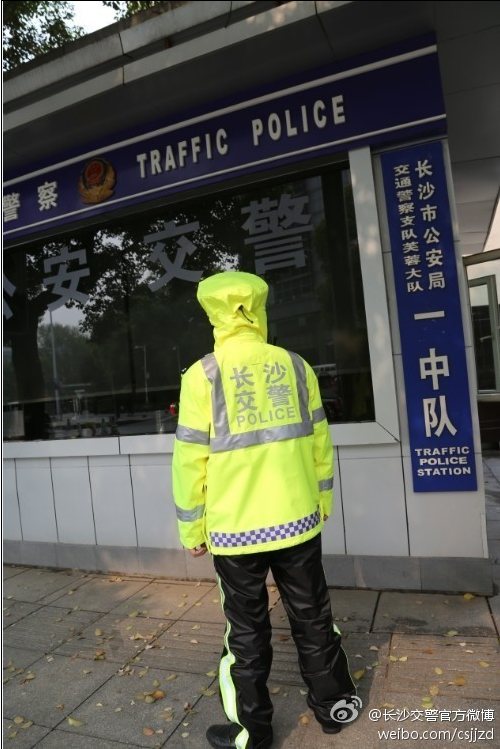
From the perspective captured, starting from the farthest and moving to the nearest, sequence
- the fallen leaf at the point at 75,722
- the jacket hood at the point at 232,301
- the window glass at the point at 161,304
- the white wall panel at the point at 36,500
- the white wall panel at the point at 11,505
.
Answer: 1. the white wall panel at the point at 11,505
2. the white wall panel at the point at 36,500
3. the window glass at the point at 161,304
4. the fallen leaf at the point at 75,722
5. the jacket hood at the point at 232,301

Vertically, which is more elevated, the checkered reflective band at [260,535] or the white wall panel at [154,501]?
the checkered reflective band at [260,535]

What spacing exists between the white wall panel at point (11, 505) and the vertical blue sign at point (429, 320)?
3760 mm

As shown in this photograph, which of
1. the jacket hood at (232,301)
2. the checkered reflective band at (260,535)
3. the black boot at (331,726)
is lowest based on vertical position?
the black boot at (331,726)

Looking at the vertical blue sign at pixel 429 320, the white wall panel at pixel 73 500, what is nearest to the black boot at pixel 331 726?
the vertical blue sign at pixel 429 320

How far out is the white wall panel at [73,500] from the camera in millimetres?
4676

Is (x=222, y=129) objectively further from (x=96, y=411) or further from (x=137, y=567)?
(x=137, y=567)

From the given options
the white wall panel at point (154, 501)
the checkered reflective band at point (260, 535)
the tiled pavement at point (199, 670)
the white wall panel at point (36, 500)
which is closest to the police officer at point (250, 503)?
the checkered reflective band at point (260, 535)

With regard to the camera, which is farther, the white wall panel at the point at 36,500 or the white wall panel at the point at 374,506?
the white wall panel at the point at 36,500

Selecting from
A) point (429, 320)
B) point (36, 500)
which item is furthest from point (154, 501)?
point (429, 320)

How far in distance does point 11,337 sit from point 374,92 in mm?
4064

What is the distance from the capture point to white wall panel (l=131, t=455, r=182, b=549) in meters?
4.33

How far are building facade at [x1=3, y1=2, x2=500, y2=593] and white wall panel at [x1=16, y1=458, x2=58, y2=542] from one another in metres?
0.02

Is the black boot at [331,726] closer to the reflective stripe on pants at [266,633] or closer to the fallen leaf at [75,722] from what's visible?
the reflective stripe on pants at [266,633]

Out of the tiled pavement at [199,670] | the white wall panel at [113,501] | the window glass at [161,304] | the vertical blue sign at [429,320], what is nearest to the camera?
the tiled pavement at [199,670]
